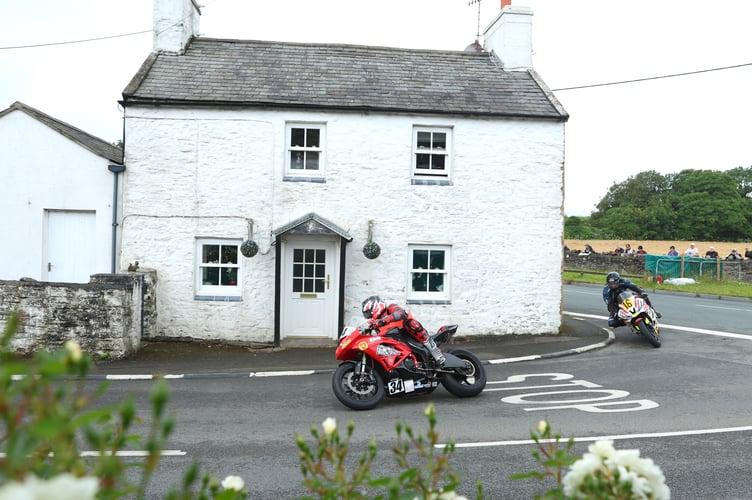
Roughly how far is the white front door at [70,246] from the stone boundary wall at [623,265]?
25.0 meters

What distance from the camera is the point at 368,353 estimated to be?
7883mm

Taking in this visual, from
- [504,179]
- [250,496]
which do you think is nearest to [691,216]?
[504,179]

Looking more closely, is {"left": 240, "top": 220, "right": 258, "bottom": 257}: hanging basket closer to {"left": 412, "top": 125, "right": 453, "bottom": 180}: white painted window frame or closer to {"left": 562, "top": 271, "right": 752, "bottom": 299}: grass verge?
{"left": 412, "top": 125, "right": 453, "bottom": 180}: white painted window frame

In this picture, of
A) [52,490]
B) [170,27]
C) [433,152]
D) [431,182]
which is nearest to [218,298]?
[431,182]

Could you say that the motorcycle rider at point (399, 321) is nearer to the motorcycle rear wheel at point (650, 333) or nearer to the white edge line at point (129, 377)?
the white edge line at point (129, 377)

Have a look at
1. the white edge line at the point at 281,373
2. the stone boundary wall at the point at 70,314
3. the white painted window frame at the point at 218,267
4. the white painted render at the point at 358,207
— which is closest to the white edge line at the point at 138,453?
the white edge line at the point at 281,373

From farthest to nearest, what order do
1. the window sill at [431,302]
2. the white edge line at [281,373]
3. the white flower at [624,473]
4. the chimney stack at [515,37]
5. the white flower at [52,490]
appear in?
the chimney stack at [515,37], the window sill at [431,302], the white edge line at [281,373], the white flower at [624,473], the white flower at [52,490]

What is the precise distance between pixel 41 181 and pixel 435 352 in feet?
32.4

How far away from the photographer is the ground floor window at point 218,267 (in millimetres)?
13312

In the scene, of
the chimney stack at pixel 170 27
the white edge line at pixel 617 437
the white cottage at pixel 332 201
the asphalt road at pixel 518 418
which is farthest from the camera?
the chimney stack at pixel 170 27

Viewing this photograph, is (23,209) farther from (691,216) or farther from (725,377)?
(691,216)

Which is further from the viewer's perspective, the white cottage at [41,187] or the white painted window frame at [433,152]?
the white painted window frame at [433,152]

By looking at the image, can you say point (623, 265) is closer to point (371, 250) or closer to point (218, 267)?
point (371, 250)

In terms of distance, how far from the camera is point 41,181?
527 inches
